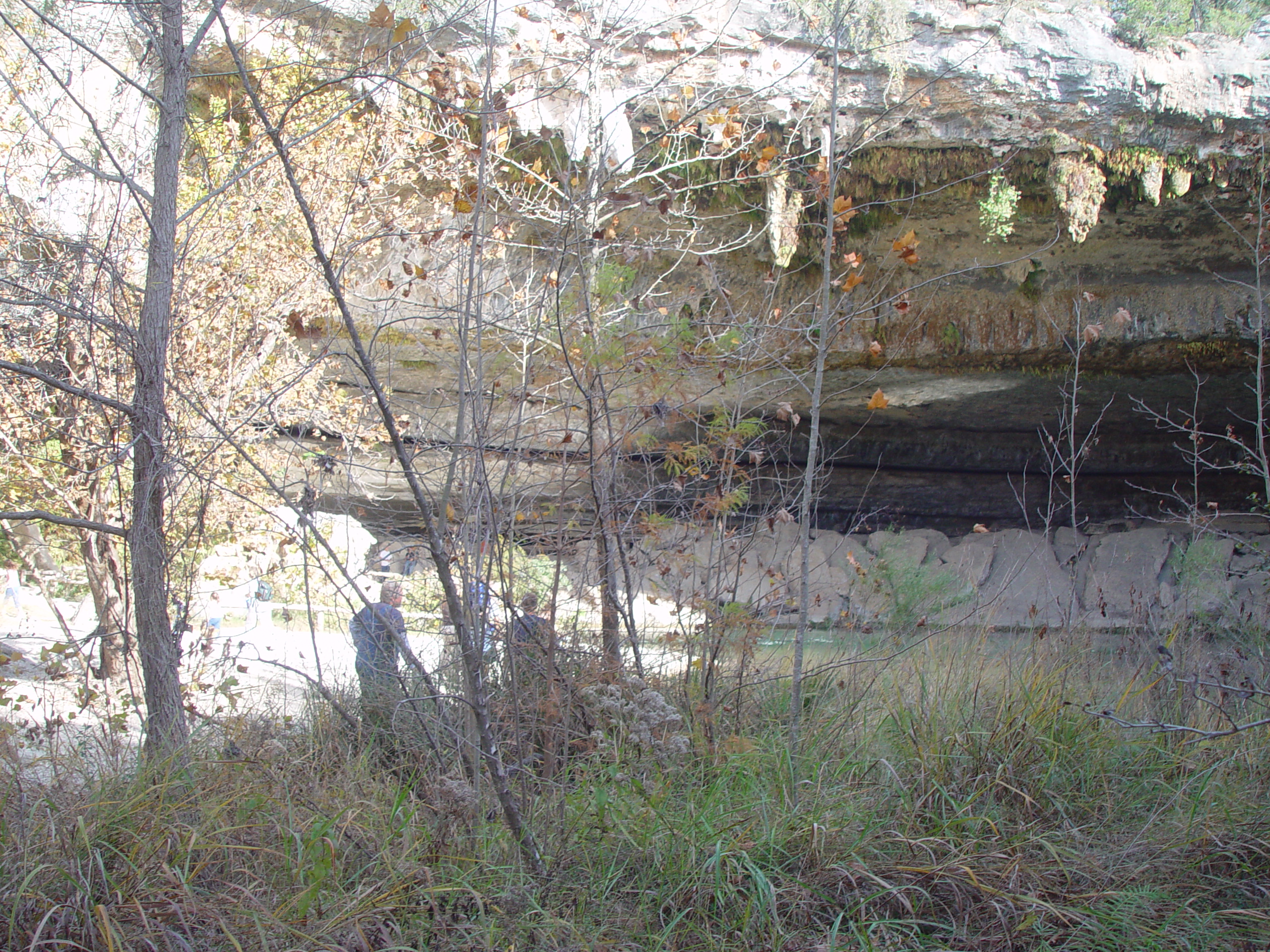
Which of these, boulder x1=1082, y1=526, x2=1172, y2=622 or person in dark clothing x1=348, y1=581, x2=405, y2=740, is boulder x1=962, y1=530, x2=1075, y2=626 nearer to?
boulder x1=1082, y1=526, x2=1172, y2=622

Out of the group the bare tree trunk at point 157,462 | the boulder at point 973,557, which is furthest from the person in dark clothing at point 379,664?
the boulder at point 973,557

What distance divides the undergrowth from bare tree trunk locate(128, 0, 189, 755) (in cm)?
35

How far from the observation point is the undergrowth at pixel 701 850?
211cm

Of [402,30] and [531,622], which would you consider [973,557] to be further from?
[402,30]

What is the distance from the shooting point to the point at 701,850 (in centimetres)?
244

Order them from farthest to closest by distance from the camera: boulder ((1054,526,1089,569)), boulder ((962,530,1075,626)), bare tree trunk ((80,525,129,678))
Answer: boulder ((1054,526,1089,569)) → boulder ((962,530,1075,626)) → bare tree trunk ((80,525,129,678))

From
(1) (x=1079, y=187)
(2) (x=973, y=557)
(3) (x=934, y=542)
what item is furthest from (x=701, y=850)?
(3) (x=934, y=542)

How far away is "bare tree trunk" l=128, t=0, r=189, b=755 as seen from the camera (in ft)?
10.4

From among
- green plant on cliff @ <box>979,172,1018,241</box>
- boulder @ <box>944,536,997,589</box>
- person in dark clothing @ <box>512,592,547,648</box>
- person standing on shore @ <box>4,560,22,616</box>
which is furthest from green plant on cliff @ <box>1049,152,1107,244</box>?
person standing on shore @ <box>4,560,22,616</box>

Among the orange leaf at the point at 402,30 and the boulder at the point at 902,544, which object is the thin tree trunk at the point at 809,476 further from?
the boulder at the point at 902,544

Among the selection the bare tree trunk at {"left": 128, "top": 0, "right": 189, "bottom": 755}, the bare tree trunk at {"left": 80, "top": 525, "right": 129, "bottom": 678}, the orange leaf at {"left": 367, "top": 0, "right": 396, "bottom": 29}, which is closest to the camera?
the orange leaf at {"left": 367, "top": 0, "right": 396, "bottom": 29}

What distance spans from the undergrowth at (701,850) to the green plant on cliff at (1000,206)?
20.7ft

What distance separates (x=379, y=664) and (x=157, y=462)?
1435mm

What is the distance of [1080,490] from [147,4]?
14.2m
